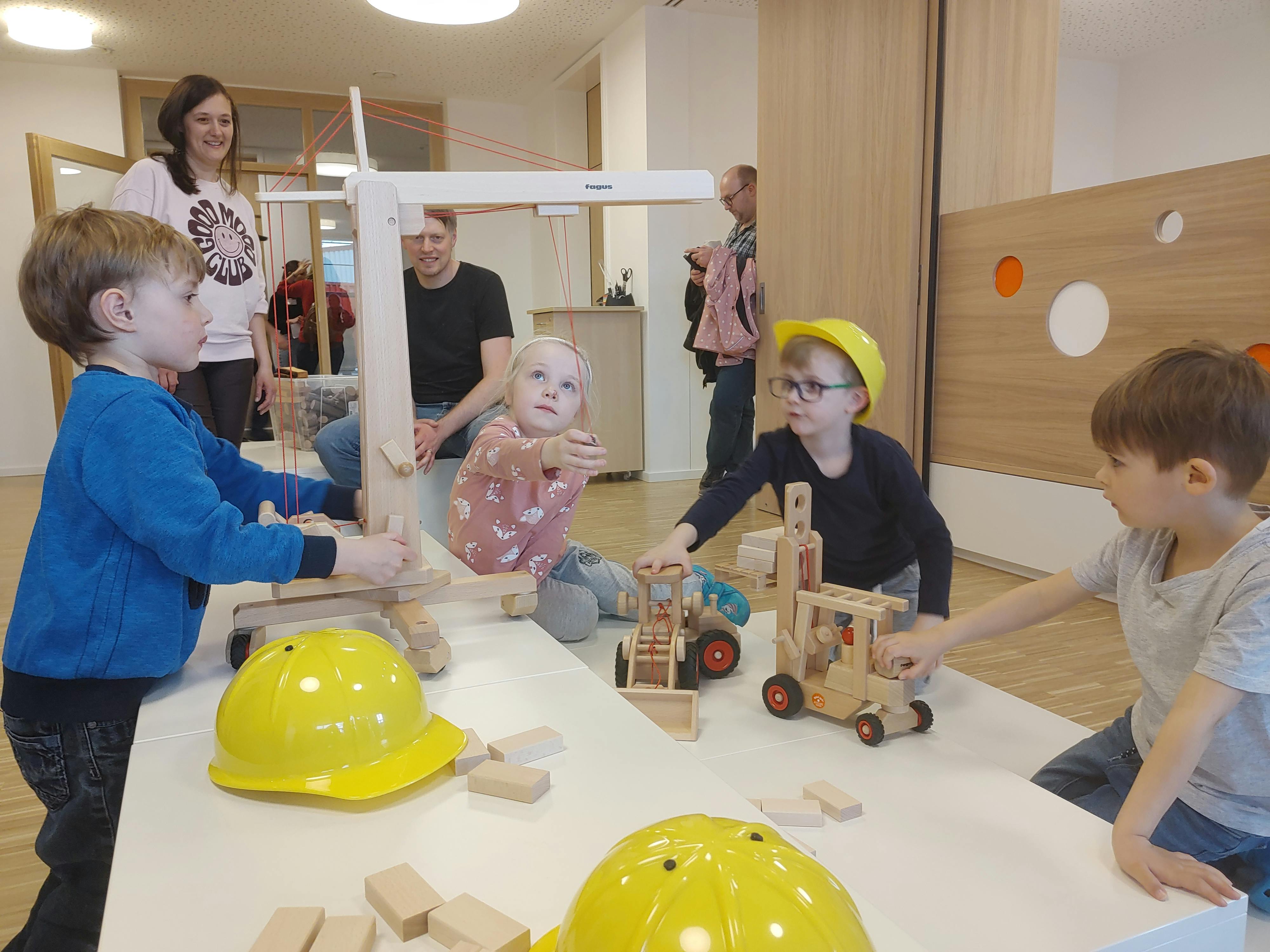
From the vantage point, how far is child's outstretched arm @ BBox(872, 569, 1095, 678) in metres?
1.15

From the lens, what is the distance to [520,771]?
2.61ft

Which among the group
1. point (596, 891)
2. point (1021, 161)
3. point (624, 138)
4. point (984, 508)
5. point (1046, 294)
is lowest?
point (984, 508)

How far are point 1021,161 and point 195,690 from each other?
9.75 feet

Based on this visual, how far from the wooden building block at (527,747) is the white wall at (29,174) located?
5.72m

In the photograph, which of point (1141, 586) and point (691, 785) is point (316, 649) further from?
point (1141, 586)

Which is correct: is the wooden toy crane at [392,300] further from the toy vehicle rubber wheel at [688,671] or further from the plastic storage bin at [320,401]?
the plastic storage bin at [320,401]

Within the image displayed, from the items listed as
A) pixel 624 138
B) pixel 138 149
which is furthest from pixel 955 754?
pixel 138 149

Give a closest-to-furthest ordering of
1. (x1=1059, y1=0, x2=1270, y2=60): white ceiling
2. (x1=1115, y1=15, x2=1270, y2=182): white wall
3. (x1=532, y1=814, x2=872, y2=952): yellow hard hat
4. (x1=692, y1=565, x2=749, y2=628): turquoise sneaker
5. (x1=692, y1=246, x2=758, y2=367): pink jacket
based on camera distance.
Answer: (x1=532, y1=814, x2=872, y2=952): yellow hard hat
(x1=692, y1=565, x2=749, y2=628): turquoise sneaker
(x1=1115, y1=15, x2=1270, y2=182): white wall
(x1=1059, y1=0, x2=1270, y2=60): white ceiling
(x1=692, y1=246, x2=758, y2=367): pink jacket

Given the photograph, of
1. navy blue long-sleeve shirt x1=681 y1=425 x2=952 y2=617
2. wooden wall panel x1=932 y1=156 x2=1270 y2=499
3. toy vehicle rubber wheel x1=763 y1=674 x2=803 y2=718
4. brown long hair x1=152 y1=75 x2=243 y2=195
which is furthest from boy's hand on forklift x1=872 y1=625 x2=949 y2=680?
brown long hair x1=152 y1=75 x2=243 y2=195

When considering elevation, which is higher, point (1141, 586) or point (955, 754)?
point (1141, 586)

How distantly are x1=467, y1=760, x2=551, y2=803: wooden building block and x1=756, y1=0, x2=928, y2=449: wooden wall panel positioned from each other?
8.37 ft

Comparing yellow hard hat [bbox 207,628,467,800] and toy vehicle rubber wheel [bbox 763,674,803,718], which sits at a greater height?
yellow hard hat [bbox 207,628,467,800]

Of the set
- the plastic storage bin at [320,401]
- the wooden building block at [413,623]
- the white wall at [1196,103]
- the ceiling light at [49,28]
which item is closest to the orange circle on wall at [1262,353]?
the white wall at [1196,103]

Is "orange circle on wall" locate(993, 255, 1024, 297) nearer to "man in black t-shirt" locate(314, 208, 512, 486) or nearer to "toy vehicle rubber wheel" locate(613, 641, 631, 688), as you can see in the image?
"man in black t-shirt" locate(314, 208, 512, 486)
